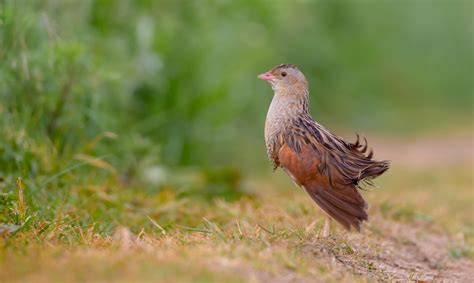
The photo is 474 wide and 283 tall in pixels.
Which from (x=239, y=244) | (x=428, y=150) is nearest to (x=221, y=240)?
(x=239, y=244)

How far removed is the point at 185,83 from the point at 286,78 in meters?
4.37

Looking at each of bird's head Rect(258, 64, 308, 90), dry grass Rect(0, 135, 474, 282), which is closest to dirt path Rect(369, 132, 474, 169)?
dry grass Rect(0, 135, 474, 282)

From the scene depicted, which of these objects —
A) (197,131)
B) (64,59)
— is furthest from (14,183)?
(197,131)

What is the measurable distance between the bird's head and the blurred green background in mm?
1596

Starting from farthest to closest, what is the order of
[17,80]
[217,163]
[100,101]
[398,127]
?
[398,127]
[217,163]
[100,101]
[17,80]

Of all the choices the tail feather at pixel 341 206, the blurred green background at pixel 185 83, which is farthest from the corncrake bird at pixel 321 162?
the blurred green background at pixel 185 83

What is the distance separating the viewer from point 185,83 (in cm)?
1008

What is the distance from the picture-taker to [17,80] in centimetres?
707

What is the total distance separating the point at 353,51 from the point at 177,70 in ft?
20.8

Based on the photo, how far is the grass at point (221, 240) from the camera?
3.90 metres

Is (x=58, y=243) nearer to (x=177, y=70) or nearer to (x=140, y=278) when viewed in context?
(x=140, y=278)

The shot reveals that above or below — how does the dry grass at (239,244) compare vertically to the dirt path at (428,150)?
below

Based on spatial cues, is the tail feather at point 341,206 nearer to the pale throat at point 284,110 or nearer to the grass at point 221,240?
the grass at point 221,240

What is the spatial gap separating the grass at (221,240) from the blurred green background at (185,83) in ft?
1.33
